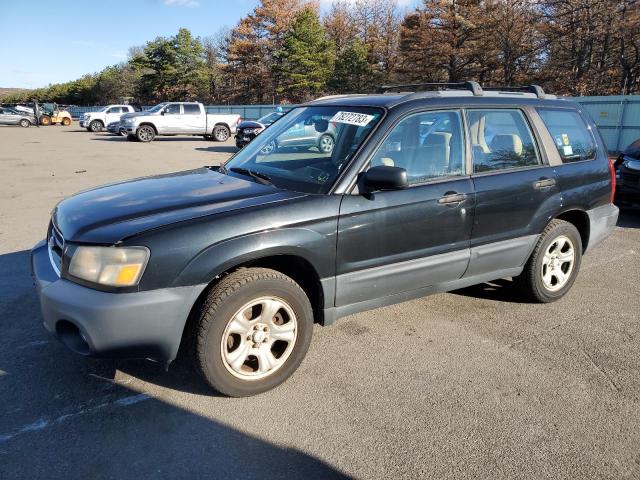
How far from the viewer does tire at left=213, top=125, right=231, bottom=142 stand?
82.9ft

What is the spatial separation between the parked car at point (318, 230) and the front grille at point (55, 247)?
0.02m

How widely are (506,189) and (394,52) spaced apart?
53954 millimetres

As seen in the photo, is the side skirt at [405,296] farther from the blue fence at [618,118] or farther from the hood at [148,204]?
the blue fence at [618,118]

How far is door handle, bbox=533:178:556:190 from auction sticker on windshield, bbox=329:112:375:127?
5.09 ft

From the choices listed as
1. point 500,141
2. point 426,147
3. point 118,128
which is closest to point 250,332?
point 426,147

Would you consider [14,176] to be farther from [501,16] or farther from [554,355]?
[501,16]

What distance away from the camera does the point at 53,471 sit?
2.41 meters

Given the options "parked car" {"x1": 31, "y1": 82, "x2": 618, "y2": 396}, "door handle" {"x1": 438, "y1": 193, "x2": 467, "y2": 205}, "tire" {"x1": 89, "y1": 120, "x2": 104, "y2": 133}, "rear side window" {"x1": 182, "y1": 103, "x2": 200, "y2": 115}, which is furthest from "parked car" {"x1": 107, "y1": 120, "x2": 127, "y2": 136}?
"door handle" {"x1": 438, "y1": 193, "x2": 467, "y2": 205}

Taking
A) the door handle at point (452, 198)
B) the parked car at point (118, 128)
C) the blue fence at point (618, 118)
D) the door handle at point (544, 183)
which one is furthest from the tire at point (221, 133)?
the door handle at point (452, 198)

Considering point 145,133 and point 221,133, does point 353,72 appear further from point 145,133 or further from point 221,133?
point 145,133

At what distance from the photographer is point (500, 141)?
13.4ft

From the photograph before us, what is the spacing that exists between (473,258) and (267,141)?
187 centimetres

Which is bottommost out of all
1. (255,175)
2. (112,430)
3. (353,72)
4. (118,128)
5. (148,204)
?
(112,430)

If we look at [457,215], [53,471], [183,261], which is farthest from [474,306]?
[53,471]
